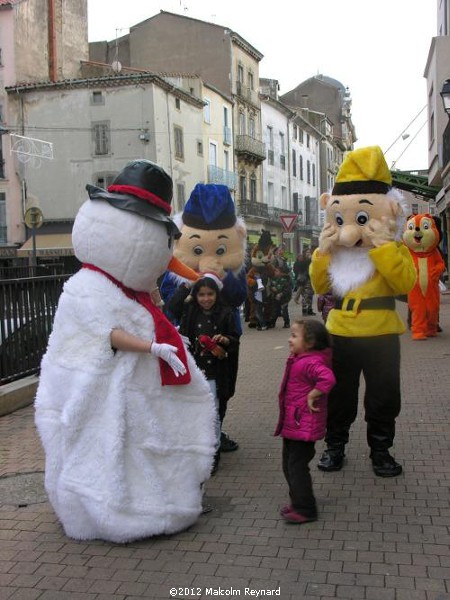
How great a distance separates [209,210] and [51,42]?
32005mm

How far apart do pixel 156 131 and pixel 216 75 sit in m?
10.5

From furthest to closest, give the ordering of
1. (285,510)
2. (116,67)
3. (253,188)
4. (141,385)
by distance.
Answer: (253,188), (116,67), (285,510), (141,385)

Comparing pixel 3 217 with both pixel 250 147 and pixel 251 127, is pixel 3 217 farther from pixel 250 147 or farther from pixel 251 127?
pixel 251 127

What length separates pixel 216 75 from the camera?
4009 cm

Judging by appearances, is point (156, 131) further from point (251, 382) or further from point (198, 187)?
point (198, 187)

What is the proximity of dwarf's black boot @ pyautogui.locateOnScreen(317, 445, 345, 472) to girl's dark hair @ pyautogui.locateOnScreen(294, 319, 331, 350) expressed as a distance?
46.7 inches

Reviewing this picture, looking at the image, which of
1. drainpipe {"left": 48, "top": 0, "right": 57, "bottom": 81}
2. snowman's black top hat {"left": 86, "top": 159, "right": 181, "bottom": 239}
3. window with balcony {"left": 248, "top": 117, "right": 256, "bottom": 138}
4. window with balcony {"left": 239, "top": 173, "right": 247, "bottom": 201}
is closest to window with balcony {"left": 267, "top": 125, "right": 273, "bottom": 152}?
window with balcony {"left": 248, "top": 117, "right": 256, "bottom": 138}

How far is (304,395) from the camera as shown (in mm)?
3877

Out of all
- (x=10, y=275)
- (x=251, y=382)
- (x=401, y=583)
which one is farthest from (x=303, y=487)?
(x=10, y=275)

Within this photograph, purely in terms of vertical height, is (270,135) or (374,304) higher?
(270,135)

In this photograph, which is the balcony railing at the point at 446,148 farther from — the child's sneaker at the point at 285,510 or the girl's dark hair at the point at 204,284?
the child's sneaker at the point at 285,510

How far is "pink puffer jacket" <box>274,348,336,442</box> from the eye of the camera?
150 inches

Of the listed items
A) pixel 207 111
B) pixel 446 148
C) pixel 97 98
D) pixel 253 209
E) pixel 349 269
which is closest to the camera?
pixel 349 269

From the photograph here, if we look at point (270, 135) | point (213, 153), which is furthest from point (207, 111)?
point (270, 135)
